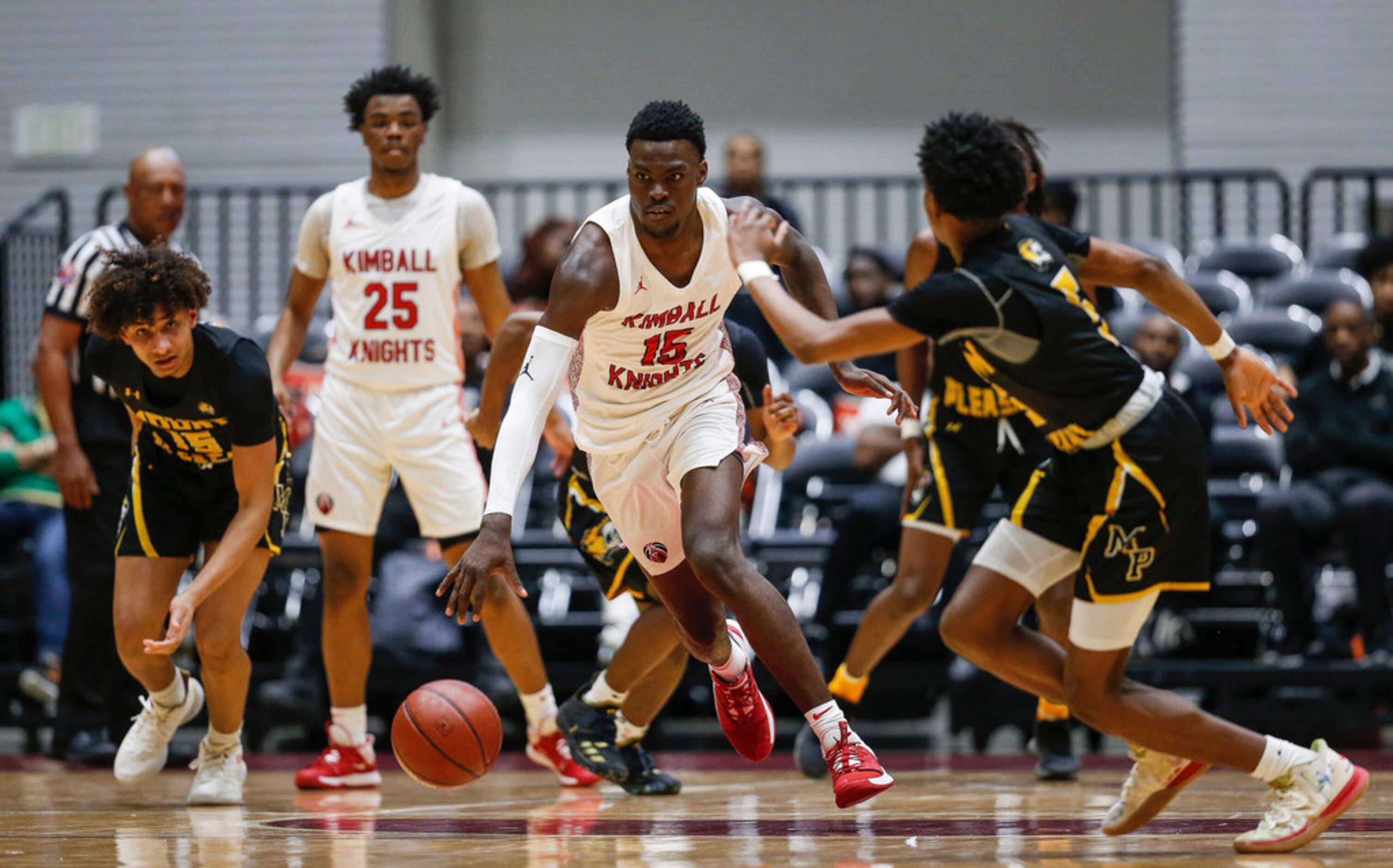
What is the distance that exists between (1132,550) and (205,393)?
2598 millimetres

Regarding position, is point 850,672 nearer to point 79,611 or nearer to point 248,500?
point 248,500

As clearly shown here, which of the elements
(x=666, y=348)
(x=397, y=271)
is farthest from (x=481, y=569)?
(x=397, y=271)

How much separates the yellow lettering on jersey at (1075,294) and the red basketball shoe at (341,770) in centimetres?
287

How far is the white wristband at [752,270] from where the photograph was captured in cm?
390

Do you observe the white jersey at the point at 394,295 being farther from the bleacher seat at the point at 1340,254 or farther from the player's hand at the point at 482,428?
the bleacher seat at the point at 1340,254

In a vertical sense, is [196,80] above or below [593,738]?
above

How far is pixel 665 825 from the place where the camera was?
4.29 m

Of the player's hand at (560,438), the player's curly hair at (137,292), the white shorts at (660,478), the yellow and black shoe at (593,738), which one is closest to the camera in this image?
the white shorts at (660,478)

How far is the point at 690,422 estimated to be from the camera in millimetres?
4359

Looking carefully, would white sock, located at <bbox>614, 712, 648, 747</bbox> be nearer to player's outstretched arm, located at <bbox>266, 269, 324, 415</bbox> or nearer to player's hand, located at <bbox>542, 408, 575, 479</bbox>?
player's hand, located at <bbox>542, 408, 575, 479</bbox>

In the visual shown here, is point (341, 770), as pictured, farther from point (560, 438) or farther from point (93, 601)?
point (93, 601)

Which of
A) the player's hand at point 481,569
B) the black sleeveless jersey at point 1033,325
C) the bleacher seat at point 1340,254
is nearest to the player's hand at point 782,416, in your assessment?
the black sleeveless jersey at point 1033,325

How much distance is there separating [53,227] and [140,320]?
26.2ft

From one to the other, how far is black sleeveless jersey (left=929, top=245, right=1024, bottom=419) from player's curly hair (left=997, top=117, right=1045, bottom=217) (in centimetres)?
30
